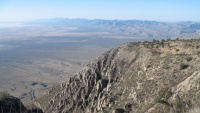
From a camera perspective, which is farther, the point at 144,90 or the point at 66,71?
the point at 66,71

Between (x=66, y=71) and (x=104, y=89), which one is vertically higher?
(x=104, y=89)

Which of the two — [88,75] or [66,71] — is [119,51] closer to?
[88,75]

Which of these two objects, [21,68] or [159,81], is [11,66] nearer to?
[21,68]

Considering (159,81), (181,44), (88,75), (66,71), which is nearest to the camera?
(159,81)

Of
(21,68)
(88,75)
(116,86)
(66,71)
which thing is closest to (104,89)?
(116,86)

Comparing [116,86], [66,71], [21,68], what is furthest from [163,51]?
[21,68]

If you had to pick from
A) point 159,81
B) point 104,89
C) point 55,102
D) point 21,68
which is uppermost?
point 159,81

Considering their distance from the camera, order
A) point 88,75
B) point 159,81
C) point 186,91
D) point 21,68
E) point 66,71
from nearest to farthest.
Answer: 1. point 186,91
2. point 159,81
3. point 88,75
4. point 66,71
5. point 21,68
